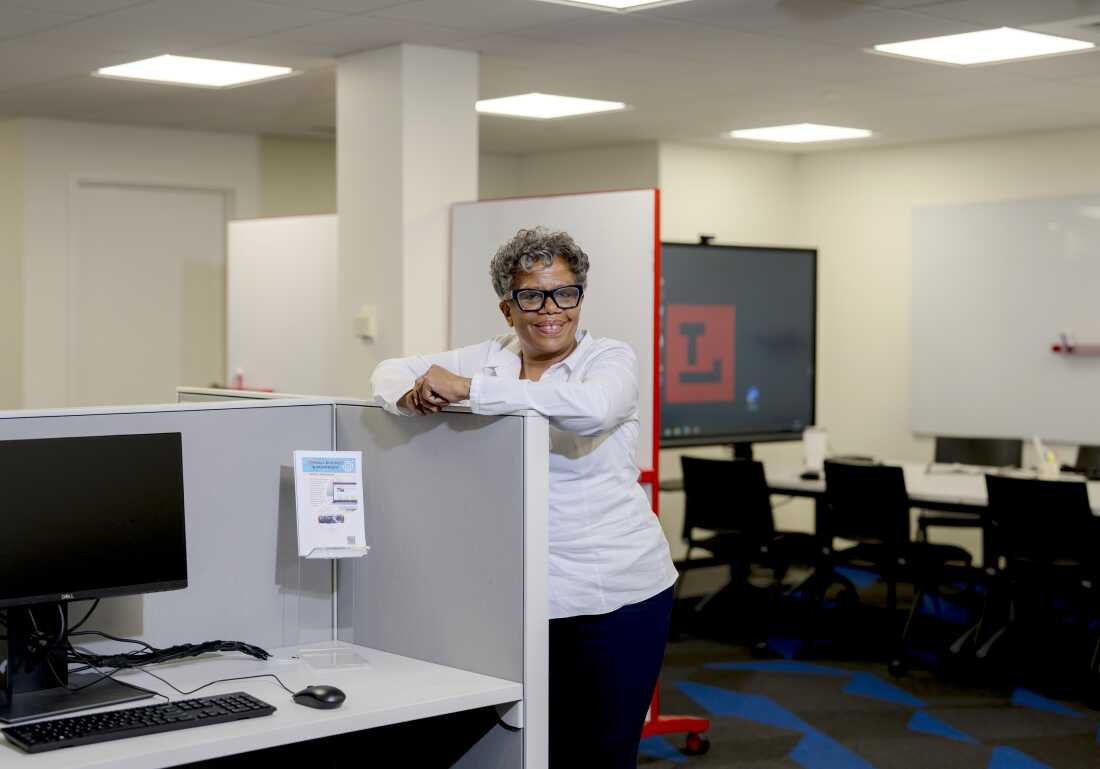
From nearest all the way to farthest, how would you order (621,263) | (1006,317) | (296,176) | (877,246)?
(621,263) < (1006,317) < (296,176) < (877,246)

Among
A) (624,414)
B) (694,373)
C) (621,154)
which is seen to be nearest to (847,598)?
(694,373)

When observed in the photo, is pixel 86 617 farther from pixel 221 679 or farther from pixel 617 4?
pixel 617 4

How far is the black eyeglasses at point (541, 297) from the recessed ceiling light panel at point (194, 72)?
3349 mm

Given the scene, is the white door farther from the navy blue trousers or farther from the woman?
the navy blue trousers

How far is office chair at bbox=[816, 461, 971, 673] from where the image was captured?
5988 millimetres

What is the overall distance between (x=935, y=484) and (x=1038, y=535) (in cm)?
78

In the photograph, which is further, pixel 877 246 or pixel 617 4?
pixel 877 246

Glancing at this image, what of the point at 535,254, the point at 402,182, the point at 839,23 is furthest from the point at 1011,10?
the point at 535,254

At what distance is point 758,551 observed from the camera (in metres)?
6.55

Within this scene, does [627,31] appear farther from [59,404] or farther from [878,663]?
[59,404]

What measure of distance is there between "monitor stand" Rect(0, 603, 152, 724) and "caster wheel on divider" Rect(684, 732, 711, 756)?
2579mm

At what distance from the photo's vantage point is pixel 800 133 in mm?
7867

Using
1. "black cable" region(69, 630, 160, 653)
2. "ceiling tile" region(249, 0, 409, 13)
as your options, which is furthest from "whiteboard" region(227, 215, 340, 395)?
"black cable" region(69, 630, 160, 653)

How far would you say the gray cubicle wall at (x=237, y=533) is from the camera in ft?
9.16
